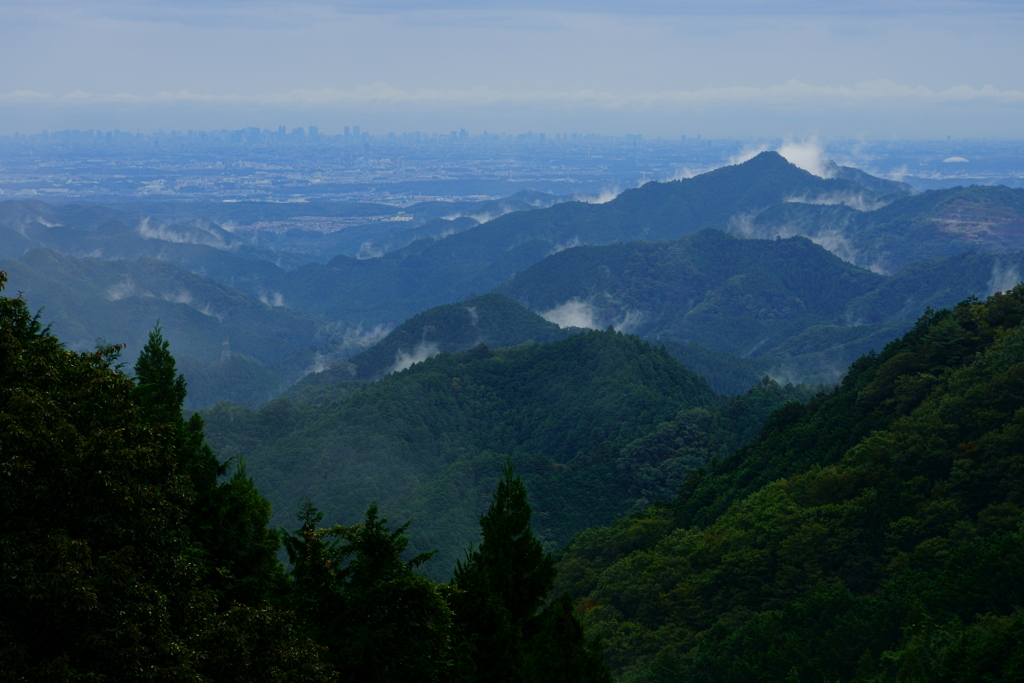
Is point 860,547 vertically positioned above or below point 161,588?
below

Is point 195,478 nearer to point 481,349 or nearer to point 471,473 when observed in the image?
point 471,473

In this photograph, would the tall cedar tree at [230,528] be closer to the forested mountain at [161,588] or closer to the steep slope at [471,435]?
the forested mountain at [161,588]

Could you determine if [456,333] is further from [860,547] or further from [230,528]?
[230,528]

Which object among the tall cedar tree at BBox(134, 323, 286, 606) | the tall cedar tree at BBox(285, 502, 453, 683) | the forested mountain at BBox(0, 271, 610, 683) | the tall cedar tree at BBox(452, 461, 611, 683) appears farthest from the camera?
the tall cedar tree at BBox(134, 323, 286, 606)

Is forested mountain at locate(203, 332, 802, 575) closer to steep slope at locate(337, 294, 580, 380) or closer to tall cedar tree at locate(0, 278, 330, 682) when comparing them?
steep slope at locate(337, 294, 580, 380)

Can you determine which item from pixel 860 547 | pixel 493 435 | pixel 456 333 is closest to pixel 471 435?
pixel 493 435

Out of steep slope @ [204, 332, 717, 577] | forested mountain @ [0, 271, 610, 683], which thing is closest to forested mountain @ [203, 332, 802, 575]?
steep slope @ [204, 332, 717, 577]
